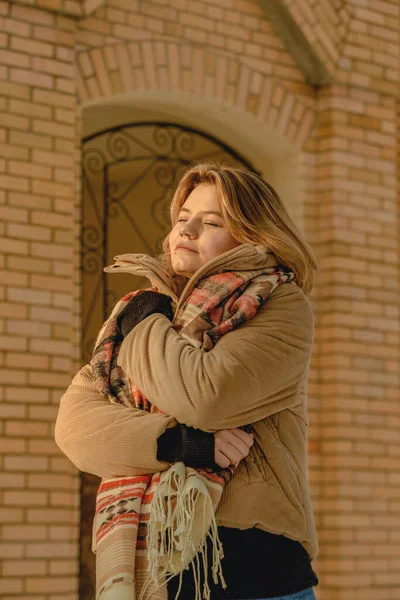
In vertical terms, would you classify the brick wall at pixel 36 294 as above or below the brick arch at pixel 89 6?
below

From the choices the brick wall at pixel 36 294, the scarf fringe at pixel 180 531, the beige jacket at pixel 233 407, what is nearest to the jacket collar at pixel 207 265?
the beige jacket at pixel 233 407

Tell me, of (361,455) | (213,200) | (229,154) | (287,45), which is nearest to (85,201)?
(229,154)

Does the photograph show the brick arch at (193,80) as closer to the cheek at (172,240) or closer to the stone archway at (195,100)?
the stone archway at (195,100)

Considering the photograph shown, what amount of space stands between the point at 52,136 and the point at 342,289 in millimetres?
1940

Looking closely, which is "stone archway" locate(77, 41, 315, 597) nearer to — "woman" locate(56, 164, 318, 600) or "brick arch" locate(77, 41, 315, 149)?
"brick arch" locate(77, 41, 315, 149)

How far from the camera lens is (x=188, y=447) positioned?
2432mm

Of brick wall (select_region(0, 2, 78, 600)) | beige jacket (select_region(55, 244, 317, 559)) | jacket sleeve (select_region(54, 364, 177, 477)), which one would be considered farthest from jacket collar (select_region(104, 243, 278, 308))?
brick wall (select_region(0, 2, 78, 600))

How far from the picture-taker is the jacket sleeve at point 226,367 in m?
2.41

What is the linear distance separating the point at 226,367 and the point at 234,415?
11cm

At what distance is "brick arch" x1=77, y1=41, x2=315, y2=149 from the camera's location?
556 centimetres

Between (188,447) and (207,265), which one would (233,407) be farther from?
(207,265)

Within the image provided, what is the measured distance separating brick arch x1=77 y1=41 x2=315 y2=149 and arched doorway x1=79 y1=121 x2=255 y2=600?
46 centimetres

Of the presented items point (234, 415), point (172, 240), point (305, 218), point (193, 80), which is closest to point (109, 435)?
point (234, 415)

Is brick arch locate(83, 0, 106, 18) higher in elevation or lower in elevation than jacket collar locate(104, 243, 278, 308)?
higher
